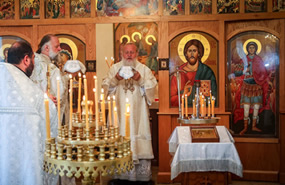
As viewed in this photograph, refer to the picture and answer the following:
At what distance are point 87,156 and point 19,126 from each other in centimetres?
134

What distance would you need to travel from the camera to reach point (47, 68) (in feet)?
→ 14.4

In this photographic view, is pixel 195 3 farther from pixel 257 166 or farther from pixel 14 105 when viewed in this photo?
pixel 14 105

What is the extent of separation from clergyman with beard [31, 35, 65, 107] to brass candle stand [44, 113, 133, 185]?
6.35ft

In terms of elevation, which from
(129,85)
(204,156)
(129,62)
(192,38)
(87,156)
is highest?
(192,38)

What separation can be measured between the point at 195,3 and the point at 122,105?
2.27 metres

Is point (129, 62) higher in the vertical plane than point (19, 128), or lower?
higher

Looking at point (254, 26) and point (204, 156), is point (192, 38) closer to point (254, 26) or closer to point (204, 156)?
point (254, 26)

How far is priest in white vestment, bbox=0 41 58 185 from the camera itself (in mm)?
3080

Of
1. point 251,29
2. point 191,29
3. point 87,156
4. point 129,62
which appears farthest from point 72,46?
point 87,156

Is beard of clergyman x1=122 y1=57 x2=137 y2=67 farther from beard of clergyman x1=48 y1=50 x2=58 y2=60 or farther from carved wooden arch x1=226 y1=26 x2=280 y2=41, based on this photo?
carved wooden arch x1=226 y1=26 x2=280 y2=41

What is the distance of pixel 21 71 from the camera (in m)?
3.26

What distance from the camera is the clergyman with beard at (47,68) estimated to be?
4.22m

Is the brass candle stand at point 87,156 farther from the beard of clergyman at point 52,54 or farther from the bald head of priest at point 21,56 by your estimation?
the beard of clergyman at point 52,54

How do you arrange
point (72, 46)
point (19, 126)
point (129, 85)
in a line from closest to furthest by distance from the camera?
point (19, 126), point (129, 85), point (72, 46)
